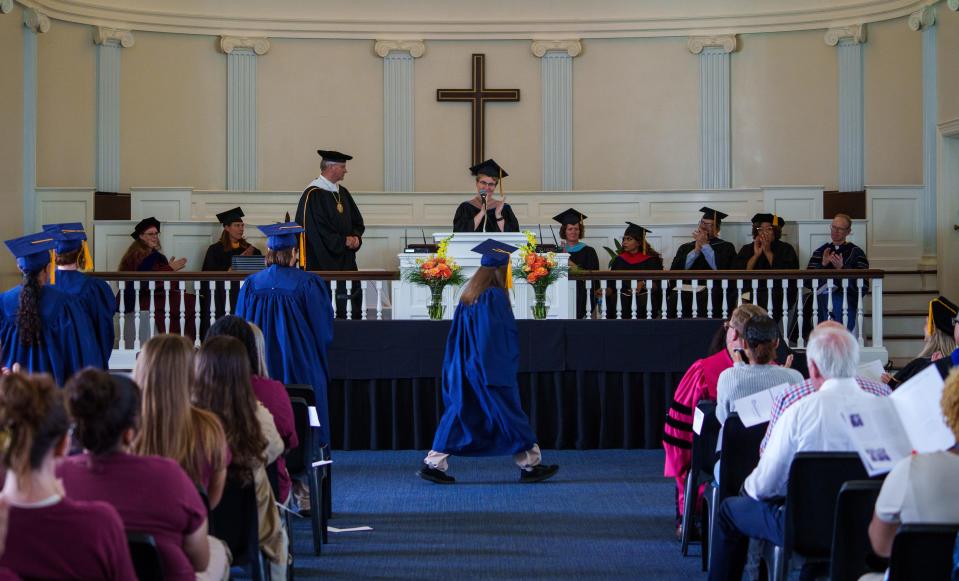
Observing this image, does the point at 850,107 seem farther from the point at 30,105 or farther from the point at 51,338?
the point at 51,338

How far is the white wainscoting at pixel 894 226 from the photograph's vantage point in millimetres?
12945

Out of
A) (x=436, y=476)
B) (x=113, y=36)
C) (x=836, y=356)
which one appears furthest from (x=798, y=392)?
(x=113, y=36)

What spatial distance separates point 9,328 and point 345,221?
5198 millimetres

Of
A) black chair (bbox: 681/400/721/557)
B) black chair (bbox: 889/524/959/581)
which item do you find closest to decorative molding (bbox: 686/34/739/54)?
black chair (bbox: 681/400/721/557)

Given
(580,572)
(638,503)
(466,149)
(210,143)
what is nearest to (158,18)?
(210,143)

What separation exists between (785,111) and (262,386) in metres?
10.8

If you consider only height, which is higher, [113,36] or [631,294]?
[113,36]

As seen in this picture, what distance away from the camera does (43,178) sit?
43.0 ft

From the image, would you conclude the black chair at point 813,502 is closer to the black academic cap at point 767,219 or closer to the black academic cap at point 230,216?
the black academic cap at point 767,219

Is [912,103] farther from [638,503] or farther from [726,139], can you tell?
[638,503]

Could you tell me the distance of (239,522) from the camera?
154 inches

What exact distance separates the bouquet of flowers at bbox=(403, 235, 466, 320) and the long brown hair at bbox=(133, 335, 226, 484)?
17.8ft

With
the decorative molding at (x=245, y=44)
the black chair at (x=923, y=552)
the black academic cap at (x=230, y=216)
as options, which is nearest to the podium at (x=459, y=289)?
the black academic cap at (x=230, y=216)

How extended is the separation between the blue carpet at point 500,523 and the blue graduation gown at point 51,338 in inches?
58.1
